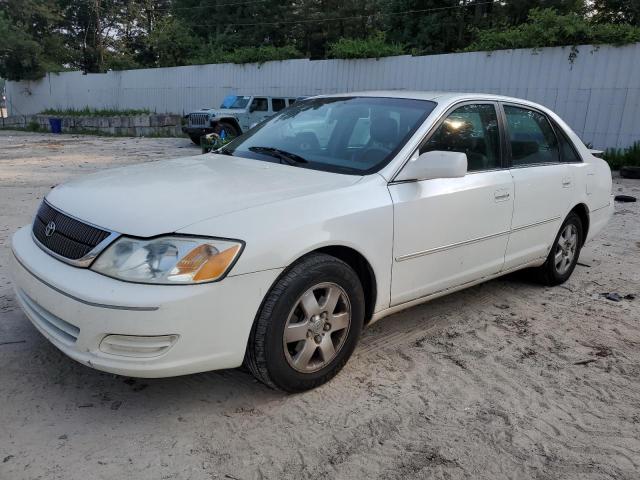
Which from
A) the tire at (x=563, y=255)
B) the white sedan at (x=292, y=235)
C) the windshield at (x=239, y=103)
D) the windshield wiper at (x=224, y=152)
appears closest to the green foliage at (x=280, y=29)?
the windshield at (x=239, y=103)

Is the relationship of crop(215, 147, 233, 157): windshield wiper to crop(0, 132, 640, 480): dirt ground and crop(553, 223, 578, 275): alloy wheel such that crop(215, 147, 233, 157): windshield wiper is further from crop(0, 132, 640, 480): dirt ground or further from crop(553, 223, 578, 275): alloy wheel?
crop(553, 223, 578, 275): alloy wheel

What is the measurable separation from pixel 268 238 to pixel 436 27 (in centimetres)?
2553

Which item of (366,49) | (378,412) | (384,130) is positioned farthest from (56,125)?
(378,412)

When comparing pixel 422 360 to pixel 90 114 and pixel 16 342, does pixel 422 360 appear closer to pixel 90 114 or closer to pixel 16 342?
pixel 16 342

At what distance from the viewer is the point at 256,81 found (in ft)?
76.5

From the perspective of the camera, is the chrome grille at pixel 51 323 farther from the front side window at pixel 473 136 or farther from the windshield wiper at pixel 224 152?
the front side window at pixel 473 136

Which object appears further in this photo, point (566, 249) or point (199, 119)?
point (199, 119)

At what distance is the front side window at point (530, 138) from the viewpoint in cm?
420

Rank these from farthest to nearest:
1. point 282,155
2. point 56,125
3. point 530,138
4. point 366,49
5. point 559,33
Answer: point 56,125, point 366,49, point 559,33, point 530,138, point 282,155

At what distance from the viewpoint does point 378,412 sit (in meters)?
2.85

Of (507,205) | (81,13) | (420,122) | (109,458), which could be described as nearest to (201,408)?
(109,458)

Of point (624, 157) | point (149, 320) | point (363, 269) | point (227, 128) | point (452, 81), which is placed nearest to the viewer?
point (149, 320)

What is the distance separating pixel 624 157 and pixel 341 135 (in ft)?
36.8

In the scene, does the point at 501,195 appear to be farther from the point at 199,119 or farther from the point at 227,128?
the point at 199,119
